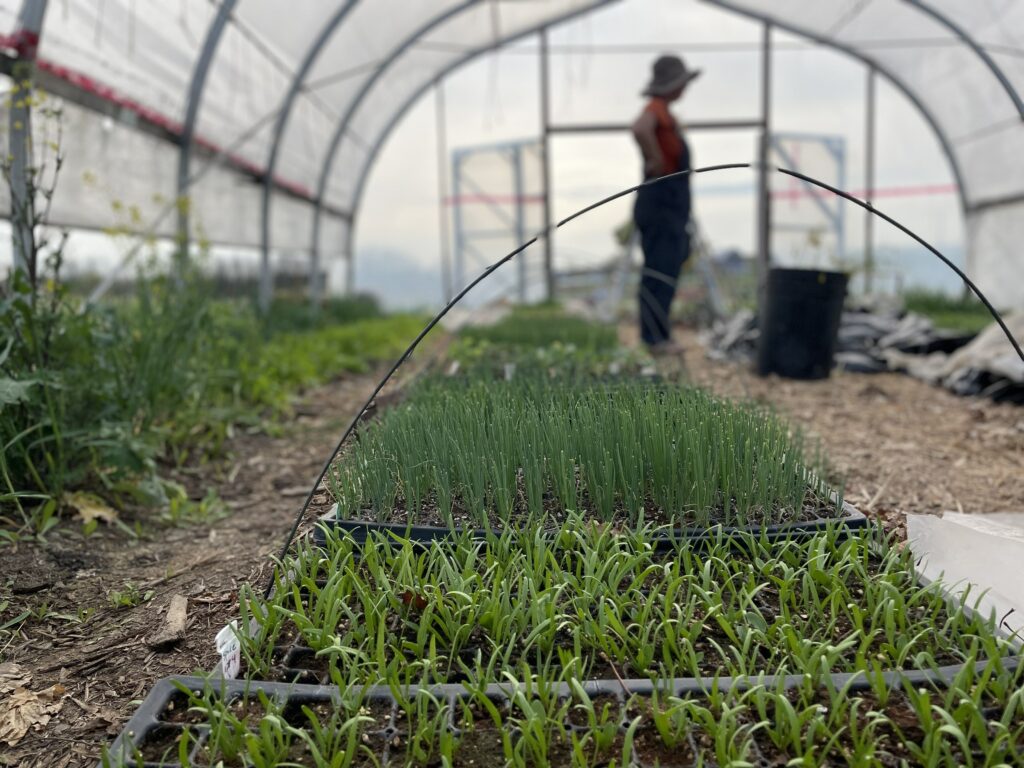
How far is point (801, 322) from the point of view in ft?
15.7

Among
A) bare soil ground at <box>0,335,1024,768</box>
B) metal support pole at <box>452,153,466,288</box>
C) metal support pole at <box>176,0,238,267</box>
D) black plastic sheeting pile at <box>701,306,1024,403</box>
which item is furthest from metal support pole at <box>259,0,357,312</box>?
black plastic sheeting pile at <box>701,306,1024,403</box>

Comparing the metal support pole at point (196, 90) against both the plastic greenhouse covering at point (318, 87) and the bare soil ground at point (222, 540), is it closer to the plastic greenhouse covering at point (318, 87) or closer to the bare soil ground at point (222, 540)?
the plastic greenhouse covering at point (318, 87)

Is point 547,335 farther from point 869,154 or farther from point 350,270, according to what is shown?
point 350,270

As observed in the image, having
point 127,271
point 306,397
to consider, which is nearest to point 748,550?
point 306,397

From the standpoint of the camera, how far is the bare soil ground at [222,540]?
1.59 m

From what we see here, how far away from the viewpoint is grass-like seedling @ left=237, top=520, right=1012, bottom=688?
4.46 ft

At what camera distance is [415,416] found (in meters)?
2.12

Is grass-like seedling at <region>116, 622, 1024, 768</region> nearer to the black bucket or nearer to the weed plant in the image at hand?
the weed plant

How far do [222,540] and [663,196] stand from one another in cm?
329

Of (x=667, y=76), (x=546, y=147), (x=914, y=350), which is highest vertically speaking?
(x=546, y=147)

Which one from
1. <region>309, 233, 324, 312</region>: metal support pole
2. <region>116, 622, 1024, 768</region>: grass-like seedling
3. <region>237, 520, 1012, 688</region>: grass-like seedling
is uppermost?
<region>309, 233, 324, 312</region>: metal support pole

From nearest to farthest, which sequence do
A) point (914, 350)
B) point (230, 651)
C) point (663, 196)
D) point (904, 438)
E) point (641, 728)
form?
point (641, 728) < point (230, 651) < point (904, 438) < point (663, 196) < point (914, 350)

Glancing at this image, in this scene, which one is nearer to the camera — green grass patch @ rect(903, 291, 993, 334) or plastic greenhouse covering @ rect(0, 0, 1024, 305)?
plastic greenhouse covering @ rect(0, 0, 1024, 305)

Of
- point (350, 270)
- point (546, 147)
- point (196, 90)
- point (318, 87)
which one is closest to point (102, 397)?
point (196, 90)
